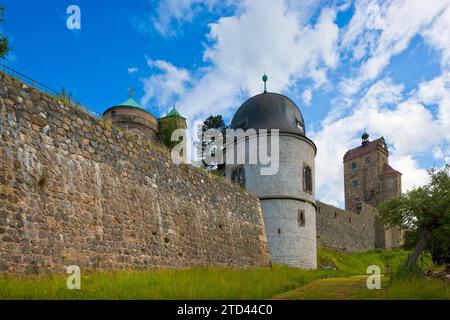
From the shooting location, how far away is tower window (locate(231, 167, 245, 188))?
26609mm

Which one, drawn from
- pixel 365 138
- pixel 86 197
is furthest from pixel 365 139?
pixel 86 197

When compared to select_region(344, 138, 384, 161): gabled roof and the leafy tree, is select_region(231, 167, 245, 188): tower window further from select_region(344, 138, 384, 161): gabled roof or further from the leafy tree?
select_region(344, 138, 384, 161): gabled roof

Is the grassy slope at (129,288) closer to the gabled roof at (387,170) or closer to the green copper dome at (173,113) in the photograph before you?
the green copper dome at (173,113)

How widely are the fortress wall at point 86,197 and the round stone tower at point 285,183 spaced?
7554 mm

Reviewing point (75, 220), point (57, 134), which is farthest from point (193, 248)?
point (57, 134)

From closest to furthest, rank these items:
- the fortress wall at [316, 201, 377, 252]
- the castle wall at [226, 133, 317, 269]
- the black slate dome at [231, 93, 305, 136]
A: the castle wall at [226, 133, 317, 269] → the black slate dome at [231, 93, 305, 136] → the fortress wall at [316, 201, 377, 252]

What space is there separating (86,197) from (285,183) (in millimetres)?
15626

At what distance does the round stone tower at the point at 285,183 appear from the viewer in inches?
981

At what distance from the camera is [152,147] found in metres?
15.4

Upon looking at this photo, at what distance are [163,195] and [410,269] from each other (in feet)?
26.8

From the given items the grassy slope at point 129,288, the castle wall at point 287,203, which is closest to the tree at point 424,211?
the grassy slope at point 129,288

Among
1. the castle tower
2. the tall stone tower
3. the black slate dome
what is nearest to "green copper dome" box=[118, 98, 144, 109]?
the castle tower
